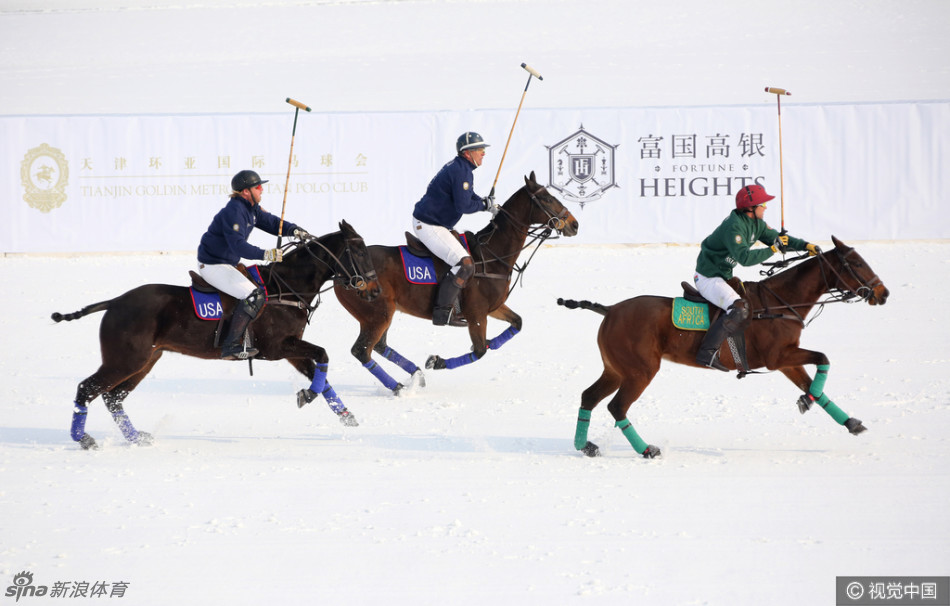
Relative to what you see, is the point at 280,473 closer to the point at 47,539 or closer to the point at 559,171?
the point at 47,539

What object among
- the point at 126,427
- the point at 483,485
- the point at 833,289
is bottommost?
the point at 483,485

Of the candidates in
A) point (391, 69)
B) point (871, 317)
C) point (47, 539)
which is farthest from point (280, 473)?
point (391, 69)

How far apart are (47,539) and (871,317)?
10294 mm

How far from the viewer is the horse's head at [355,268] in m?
8.27

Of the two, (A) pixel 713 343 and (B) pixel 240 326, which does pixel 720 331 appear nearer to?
(A) pixel 713 343

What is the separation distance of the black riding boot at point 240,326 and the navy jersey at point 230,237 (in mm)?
385

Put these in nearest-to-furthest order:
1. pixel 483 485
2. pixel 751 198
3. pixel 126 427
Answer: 1. pixel 483 485
2. pixel 751 198
3. pixel 126 427

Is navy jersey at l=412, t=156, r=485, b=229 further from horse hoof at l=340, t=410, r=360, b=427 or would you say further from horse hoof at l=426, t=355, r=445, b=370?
horse hoof at l=340, t=410, r=360, b=427

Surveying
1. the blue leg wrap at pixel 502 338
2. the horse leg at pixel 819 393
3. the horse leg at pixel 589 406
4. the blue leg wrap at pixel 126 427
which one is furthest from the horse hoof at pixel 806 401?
the blue leg wrap at pixel 126 427

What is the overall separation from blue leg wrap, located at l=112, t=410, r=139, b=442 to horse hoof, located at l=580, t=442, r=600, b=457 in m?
3.45

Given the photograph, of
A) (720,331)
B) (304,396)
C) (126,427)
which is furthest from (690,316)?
(126,427)

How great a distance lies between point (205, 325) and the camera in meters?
7.98

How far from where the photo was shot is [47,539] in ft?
18.8

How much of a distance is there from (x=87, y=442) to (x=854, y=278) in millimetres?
5811
